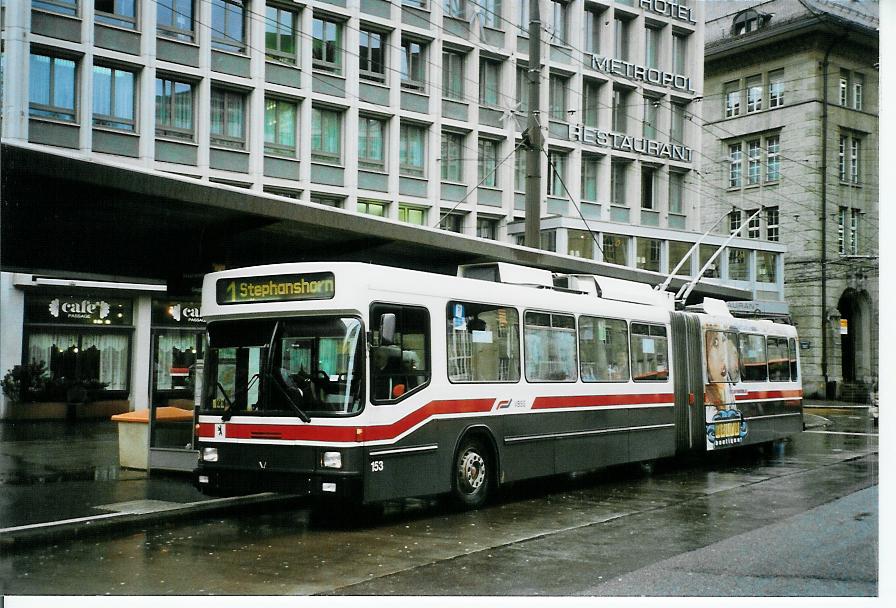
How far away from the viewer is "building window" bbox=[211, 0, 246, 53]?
14.1 metres

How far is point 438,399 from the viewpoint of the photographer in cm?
1178

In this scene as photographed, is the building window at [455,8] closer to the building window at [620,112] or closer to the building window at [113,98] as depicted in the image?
the building window at [620,112]

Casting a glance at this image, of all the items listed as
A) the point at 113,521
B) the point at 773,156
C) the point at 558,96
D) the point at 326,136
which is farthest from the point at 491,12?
the point at 113,521

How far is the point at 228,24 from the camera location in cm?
1423

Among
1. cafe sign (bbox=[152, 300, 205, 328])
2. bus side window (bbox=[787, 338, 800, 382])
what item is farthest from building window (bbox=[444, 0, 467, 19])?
bus side window (bbox=[787, 338, 800, 382])

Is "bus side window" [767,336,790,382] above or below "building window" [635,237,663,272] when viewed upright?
below

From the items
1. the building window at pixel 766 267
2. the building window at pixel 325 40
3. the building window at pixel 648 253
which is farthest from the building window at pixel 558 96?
the building window at pixel 766 267

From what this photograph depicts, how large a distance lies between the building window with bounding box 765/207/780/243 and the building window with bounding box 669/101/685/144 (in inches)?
69.3

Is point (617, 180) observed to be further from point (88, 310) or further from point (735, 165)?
point (88, 310)

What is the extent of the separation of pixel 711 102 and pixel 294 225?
253 inches

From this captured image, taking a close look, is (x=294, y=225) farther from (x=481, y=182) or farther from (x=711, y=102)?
(x=711, y=102)

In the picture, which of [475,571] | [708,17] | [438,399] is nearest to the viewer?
[475,571]

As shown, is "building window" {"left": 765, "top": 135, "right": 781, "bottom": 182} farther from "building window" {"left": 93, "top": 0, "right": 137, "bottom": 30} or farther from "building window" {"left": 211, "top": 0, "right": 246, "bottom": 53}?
"building window" {"left": 93, "top": 0, "right": 137, "bottom": 30}
